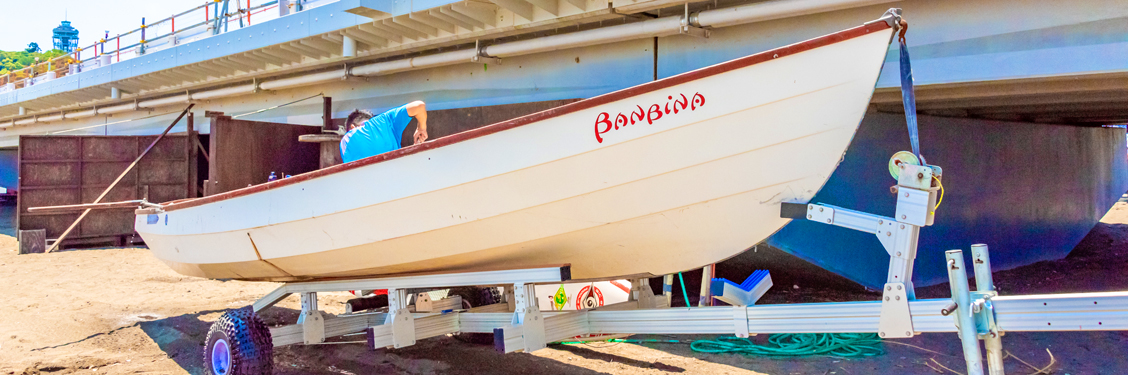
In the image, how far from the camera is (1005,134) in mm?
8086

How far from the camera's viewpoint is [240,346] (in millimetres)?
3600

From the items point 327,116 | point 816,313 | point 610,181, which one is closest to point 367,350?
point 610,181

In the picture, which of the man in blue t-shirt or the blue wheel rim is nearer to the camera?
the blue wheel rim

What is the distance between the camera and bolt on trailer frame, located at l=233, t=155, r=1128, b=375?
226cm

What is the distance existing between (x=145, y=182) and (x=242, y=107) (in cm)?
265

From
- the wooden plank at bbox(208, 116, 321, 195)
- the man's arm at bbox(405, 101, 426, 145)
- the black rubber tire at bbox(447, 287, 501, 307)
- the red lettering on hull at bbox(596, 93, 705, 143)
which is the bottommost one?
the black rubber tire at bbox(447, 287, 501, 307)

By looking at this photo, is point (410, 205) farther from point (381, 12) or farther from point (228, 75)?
point (228, 75)

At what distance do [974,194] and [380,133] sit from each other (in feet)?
22.3

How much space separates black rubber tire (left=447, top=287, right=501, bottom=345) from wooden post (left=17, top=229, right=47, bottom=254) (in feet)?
27.7

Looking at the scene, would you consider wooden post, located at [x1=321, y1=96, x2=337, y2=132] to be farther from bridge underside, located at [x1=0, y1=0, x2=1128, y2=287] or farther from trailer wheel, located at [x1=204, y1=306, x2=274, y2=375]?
trailer wheel, located at [x1=204, y1=306, x2=274, y2=375]

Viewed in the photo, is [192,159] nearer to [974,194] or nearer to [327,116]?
[327,116]

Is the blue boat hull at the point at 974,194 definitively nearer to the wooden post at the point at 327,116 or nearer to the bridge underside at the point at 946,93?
the bridge underside at the point at 946,93

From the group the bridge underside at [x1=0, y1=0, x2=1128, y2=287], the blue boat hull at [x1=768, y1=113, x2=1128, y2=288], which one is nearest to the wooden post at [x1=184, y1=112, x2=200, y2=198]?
the bridge underside at [x1=0, y1=0, x2=1128, y2=287]

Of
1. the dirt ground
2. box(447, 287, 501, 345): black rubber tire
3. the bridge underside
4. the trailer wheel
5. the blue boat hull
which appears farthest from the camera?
the blue boat hull
